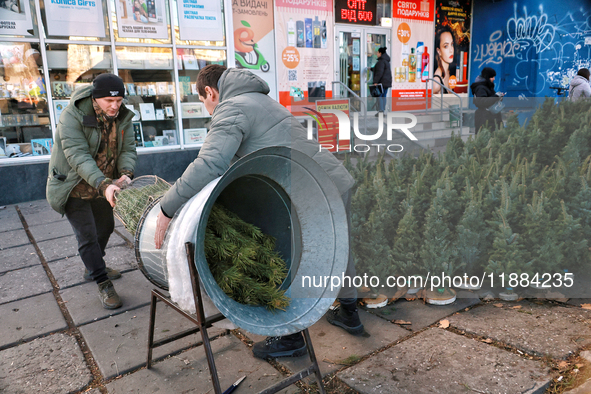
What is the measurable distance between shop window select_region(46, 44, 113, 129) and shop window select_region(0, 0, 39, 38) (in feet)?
1.22

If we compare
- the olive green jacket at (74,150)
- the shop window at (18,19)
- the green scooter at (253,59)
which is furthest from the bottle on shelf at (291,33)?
the olive green jacket at (74,150)

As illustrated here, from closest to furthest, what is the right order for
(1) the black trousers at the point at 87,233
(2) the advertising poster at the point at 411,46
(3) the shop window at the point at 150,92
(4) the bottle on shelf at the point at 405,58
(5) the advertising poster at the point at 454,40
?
1. (1) the black trousers at the point at 87,233
2. (3) the shop window at the point at 150,92
3. (2) the advertising poster at the point at 411,46
4. (4) the bottle on shelf at the point at 405,58
5. (5) the advertising poster at the point at 454,40

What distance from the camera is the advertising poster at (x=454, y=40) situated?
15.0m

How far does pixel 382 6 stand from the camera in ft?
43.7

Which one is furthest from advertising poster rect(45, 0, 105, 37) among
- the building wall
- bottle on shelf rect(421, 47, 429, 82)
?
bottle on shelf rect(421, 47, 429, 82)

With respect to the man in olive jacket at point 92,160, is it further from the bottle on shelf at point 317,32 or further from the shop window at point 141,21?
the bottle on shelf at point 317,32

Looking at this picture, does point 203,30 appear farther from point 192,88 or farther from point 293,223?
point 293,223

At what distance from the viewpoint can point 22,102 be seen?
7453mm

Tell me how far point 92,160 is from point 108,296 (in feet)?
3.60

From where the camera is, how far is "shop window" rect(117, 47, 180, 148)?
327 inches

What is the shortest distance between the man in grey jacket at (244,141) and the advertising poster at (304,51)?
836cm

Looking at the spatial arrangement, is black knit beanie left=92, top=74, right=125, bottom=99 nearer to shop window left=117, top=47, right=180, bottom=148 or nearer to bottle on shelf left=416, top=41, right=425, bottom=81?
shop window left=117, top=47, right=180, bottom=148

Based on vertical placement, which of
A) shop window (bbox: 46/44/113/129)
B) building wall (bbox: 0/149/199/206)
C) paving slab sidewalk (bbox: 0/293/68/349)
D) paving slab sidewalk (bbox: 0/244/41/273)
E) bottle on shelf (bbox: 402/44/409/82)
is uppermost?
bottle on shelf (bbox: 402/44/409/82)

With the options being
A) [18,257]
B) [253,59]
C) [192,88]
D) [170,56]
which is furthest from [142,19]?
[18,257]
